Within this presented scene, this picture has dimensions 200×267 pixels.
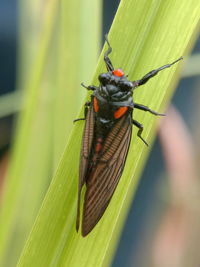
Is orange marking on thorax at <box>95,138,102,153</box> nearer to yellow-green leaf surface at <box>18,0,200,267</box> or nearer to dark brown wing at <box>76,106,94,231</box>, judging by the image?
dark brown wing at <box>76,106,94,231</box>

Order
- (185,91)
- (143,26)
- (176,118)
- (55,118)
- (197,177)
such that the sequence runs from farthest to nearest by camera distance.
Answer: (185,91)
(176,118)
(197,177)
(55,118)
(143,26)

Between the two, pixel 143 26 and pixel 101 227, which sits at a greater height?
pixel 143 26

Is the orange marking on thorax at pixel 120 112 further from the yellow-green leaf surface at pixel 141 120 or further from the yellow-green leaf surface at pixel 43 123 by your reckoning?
the yellow-green leaf surface at pixel 141 120

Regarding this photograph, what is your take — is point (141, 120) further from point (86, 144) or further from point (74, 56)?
point (74, 56)

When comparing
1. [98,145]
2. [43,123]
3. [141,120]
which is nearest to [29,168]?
[43,123]

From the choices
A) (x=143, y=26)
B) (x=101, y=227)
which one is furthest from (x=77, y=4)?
(x=101, y=227)

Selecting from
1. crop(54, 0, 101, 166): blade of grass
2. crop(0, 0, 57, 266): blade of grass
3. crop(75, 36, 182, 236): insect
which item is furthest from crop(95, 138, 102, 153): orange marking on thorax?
crop(0, 0, 57, 266): blade of grass

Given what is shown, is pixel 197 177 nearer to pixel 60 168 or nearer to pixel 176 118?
pixel 176 118
